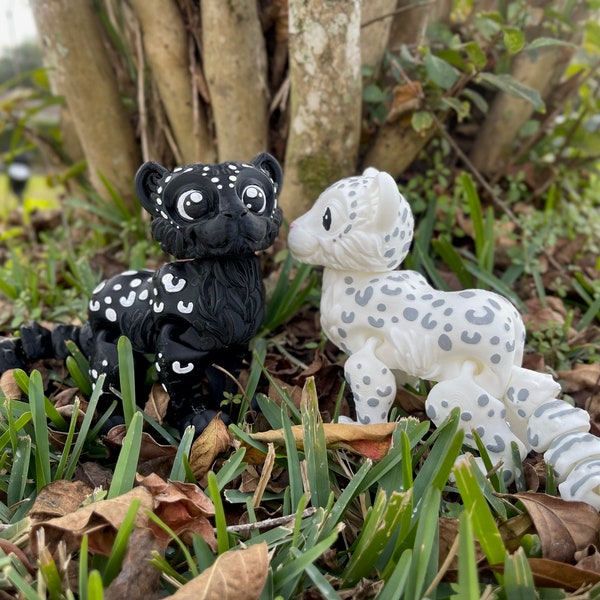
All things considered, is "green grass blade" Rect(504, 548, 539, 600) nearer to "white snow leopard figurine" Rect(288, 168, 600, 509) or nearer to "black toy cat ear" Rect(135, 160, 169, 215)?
"white snow leopard figurine" Rect(288, 168, 600, 509)

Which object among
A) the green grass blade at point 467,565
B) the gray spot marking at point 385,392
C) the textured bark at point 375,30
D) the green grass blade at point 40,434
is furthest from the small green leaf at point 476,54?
the green grass blade at point 40,434

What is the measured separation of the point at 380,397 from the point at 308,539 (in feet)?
1.33

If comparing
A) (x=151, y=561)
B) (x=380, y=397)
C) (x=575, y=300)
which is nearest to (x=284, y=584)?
(x=151, y=561)

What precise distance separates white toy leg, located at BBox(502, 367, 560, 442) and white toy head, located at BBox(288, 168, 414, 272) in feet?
1.30

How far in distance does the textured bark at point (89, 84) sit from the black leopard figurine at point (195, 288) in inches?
43.8

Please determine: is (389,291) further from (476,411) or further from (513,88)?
(513,88)

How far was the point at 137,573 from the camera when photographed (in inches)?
43.3

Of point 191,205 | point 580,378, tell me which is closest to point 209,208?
point 191,205

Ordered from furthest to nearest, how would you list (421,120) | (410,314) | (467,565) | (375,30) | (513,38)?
(375,30)
(421,120)
(513,38)
(410,314)
(467,565)

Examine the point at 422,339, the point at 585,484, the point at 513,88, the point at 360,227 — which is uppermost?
the point at 513,88

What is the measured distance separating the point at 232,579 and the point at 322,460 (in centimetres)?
34

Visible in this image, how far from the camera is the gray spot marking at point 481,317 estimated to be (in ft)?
4.46

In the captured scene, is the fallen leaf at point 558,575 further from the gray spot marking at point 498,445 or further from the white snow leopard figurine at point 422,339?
the gray spot marking at point 498,445

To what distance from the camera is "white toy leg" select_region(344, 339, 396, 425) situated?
145cm
